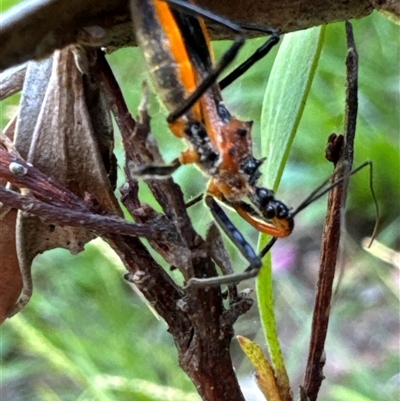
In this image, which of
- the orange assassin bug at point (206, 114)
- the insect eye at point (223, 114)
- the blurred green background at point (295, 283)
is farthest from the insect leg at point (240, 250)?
the blurred green background at point (295, 283)

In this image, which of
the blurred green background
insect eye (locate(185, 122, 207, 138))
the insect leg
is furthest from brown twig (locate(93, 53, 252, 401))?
the blurred green background

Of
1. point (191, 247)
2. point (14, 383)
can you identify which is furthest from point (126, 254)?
point (14, 383)

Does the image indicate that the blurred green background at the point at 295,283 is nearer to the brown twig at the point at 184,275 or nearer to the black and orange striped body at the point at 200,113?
the black and orange striped body at the point at 200,113

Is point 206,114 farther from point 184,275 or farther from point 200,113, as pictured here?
point 184,275

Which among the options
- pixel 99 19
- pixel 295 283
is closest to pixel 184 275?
pixel 99 19

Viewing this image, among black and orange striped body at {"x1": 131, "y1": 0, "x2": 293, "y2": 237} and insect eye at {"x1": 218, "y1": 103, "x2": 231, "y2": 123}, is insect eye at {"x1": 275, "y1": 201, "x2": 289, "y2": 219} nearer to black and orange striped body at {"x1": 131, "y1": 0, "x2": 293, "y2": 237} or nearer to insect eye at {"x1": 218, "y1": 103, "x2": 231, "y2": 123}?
black and orange striped body at {"x1": 131, "y1": 0, "x2": 293, "y2": 237}

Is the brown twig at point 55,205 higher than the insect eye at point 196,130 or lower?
lower

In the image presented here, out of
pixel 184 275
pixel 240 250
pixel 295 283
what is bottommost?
pixel 184 275

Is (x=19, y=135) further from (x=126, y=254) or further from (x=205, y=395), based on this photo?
(x=205, y=395)
